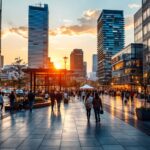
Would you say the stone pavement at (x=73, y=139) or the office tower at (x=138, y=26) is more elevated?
the office tower at (x=138, y=26)

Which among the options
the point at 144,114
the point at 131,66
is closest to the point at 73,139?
the point at 144,114

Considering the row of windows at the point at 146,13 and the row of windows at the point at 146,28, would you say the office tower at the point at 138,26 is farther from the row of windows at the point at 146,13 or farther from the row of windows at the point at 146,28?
the row of windows at the point at 146,28

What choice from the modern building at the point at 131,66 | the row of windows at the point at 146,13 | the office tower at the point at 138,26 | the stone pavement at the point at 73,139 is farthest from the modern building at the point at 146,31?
the stone pavement at the point at 73,139

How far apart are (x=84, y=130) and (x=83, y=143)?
3.87 m

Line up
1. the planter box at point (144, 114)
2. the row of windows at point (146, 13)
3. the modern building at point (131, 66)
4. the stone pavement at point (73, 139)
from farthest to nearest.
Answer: the modern building at point (131, 66)
the row of windows at point (146, 13)
the planter box at point (144, 114)
the stone pavement at point (73, 139)

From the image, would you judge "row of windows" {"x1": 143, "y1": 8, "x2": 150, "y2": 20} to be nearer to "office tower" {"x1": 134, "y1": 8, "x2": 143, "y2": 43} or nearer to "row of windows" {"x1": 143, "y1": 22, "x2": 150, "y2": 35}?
"row of windows" {"x1": 143, "y1": 22, "x2": 150, "y2": 35}

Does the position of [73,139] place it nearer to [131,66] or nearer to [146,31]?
[146,31]

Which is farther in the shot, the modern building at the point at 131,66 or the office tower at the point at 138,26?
the modern building at the point at 131,66

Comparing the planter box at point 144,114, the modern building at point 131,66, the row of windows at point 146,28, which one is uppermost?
the row of windows at point 146,28

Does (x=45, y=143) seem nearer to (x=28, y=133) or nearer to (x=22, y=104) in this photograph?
(x=28, y=133)

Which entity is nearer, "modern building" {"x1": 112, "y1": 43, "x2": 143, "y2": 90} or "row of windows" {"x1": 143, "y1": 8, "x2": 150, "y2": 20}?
"row of windows" {"x1": 143, "y1": 8, "x2": 150, "y2": 20}

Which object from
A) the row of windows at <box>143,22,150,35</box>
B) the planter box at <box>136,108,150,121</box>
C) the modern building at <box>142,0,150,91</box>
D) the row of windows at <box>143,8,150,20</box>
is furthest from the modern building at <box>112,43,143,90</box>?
the planter box at <box>136,108,150,121</box>

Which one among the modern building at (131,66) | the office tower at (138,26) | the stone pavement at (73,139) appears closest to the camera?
the stone pavement at (73,139)

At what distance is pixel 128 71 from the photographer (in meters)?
117
